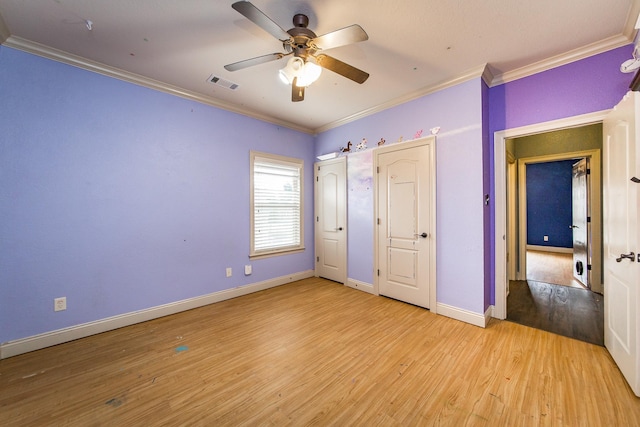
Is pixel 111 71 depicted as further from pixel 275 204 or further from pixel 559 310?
pixel 559 310

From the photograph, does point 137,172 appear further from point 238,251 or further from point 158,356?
point 158,356

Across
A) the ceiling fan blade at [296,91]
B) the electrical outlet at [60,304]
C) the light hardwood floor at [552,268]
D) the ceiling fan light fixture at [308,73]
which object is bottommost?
the light hardwood floor at [552,268]

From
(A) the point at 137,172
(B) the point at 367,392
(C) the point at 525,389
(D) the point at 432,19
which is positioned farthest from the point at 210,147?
(C) the point at 525,389

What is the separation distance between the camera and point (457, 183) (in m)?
2.86

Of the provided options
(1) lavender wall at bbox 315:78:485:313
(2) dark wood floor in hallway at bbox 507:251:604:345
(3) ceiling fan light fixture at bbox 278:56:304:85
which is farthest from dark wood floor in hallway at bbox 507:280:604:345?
(3) ceiling fan light fixture at bbox 278:56:304:85

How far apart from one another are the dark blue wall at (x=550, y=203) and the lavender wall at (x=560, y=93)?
5776 mm

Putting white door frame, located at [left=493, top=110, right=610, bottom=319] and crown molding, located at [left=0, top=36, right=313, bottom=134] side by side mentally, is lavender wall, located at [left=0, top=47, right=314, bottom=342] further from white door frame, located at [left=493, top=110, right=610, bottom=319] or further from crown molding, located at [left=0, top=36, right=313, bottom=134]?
white door frame, located at [left=493, top=110, right=610, bottom=319]

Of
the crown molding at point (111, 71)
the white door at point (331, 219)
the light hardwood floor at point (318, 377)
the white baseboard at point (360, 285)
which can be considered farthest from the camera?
the white door at point (331, 219)

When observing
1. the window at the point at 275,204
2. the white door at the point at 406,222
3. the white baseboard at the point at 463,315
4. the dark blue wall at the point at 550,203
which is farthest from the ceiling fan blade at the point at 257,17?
the dark blue wall at the point at 550,203

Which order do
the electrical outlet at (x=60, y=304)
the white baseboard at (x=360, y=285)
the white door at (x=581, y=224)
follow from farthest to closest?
the white door at (x=581, y=224)
the white baseboard at (x=360, y=285)
the electrical outlet at (x=60, y=304)

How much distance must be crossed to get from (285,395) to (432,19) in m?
3.08

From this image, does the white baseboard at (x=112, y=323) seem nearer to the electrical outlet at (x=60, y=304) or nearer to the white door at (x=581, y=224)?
the electrical outlet at (x=60, y=304)

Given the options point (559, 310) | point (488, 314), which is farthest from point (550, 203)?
point (488, 314)

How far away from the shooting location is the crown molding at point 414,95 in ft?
8.72
